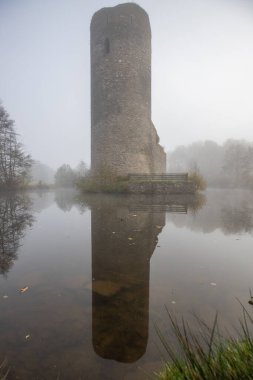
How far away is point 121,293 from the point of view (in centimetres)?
253

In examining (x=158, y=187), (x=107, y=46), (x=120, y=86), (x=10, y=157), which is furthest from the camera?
(x=10, y=157)

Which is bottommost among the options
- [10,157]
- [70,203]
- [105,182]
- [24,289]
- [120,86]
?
[24,289]

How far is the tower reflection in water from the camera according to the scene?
5.81 feet

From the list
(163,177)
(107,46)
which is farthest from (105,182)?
(107,46)

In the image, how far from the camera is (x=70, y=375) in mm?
1483

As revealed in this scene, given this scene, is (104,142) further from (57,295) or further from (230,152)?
(230,152)

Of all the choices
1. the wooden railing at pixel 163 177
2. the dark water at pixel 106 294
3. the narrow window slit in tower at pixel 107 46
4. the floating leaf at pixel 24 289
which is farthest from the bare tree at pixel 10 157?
the floating leaf at pixel 24 289

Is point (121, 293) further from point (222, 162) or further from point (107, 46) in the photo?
point (222, 162)

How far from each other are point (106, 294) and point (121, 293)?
0.17 meters

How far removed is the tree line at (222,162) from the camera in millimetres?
42169

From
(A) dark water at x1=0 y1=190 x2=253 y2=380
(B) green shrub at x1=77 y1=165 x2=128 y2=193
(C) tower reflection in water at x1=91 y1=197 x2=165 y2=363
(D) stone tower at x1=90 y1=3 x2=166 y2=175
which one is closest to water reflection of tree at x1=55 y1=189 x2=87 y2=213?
(B) green shrub at x1=77 y1=165 x2=128 y2=193

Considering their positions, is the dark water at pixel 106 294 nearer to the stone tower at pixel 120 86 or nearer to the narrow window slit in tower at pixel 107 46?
the stone tower at pixel 120 86

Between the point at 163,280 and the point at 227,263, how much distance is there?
4.26 ft

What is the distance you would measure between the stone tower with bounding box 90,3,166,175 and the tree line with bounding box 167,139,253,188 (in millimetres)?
7589
